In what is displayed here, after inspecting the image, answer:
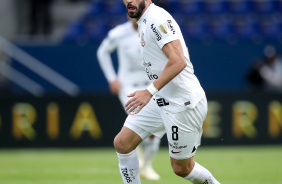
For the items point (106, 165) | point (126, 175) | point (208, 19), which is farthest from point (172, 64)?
point (208, 19)

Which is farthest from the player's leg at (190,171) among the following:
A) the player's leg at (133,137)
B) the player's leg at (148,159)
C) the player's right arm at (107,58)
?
the player's right arm at (107,58)

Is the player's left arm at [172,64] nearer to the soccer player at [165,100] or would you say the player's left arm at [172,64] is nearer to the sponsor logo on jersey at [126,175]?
the soccer player at [165,100]

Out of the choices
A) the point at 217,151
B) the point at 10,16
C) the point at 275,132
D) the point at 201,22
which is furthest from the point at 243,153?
the point at 10,16

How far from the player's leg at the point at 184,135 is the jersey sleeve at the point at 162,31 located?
761 millimetres

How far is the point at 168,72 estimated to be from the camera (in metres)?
6.15

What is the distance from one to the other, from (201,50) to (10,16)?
20.9 ft

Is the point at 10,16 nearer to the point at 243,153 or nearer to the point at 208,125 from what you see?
the point at 208,125

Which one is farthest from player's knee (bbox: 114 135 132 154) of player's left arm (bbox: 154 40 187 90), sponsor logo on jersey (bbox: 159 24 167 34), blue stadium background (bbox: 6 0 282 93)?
blue stadium background (bbox: 6 0 282 93)

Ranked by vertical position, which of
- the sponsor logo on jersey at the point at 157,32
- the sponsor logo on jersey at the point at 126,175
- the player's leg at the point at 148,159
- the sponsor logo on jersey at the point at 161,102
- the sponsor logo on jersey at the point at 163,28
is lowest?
the player's leg at the point at 148,159

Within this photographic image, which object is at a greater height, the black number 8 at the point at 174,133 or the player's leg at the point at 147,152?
the black number 8 at the point at 174,133

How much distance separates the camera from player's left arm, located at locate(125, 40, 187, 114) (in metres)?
6.13

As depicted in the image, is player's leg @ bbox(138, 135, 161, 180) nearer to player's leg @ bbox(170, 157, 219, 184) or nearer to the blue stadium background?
player's leg @ bbox(170, 157, 219, 184)

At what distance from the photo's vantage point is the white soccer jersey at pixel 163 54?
6242 mm

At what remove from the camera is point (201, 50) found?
18.1 m
